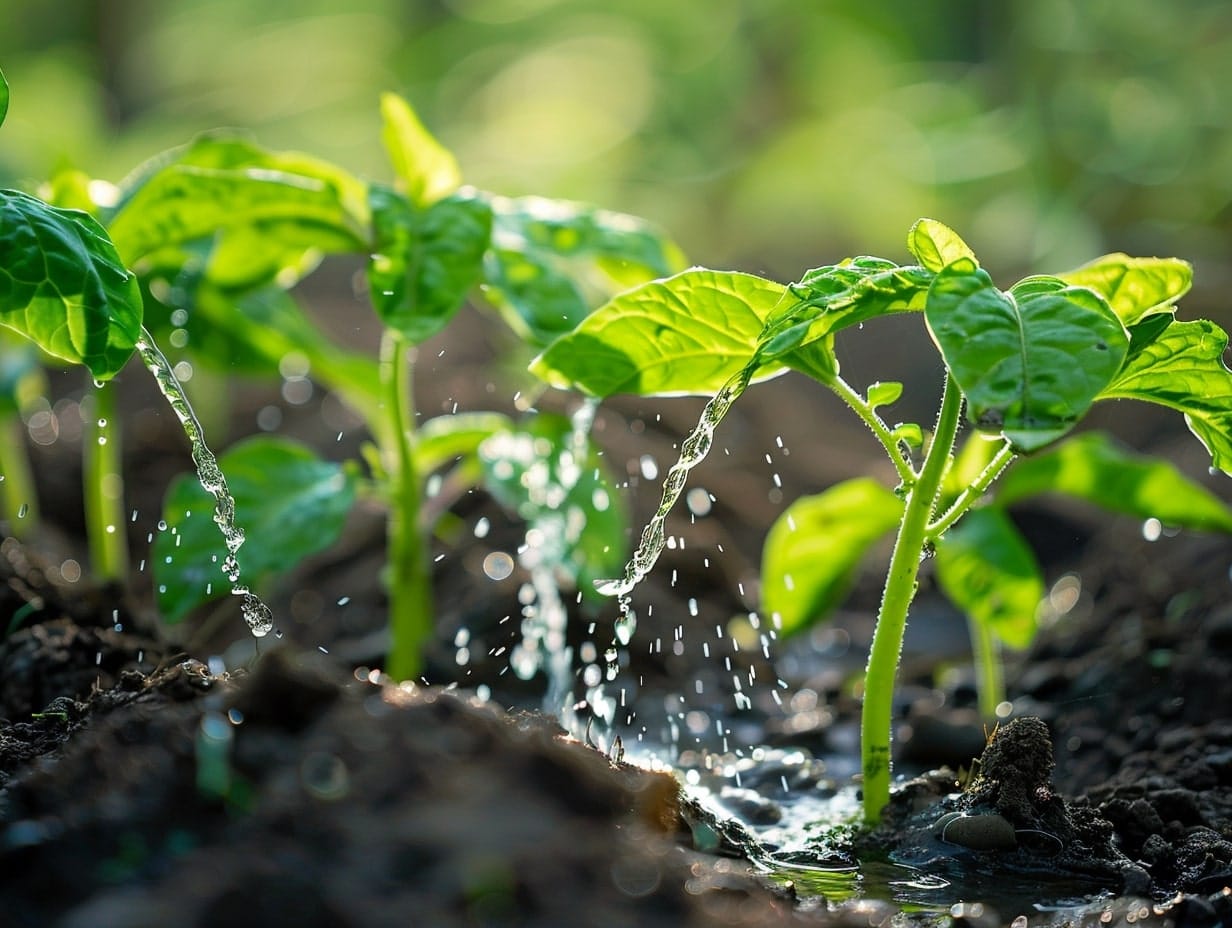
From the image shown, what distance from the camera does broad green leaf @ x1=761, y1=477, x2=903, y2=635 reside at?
2170 mm

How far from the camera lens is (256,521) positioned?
1957 mm

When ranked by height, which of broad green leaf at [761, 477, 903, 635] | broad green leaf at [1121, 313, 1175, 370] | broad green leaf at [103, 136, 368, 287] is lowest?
broad green leaf at [761, 477, 903, 635]

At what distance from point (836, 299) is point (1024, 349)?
205 millimetres

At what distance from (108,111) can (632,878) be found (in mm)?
9141

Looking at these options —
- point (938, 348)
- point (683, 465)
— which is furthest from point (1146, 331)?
point (683, 465)

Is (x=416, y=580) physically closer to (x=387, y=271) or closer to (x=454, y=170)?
(x=387, y=271)

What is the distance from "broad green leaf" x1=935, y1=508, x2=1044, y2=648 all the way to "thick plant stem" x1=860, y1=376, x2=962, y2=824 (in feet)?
1.69

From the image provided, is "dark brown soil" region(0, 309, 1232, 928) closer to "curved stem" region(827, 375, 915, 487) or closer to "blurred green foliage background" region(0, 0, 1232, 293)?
"curved stem" region(827, 375, 915, 487)

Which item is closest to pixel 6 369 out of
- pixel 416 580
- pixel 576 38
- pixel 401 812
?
pixel 416 580

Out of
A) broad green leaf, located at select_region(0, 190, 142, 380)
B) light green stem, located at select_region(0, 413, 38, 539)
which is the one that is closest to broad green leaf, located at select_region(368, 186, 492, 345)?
broad green leaf, located at select_region(0, 190, 142, 380)

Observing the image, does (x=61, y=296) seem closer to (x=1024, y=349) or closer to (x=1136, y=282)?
(x=1024, y=349)

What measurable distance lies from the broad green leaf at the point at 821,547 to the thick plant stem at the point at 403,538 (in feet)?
2.09

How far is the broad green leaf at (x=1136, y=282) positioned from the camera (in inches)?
60.2

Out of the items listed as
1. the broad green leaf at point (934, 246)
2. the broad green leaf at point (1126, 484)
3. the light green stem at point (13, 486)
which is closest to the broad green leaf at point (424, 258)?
the broad green leaf at point (934, 246)
